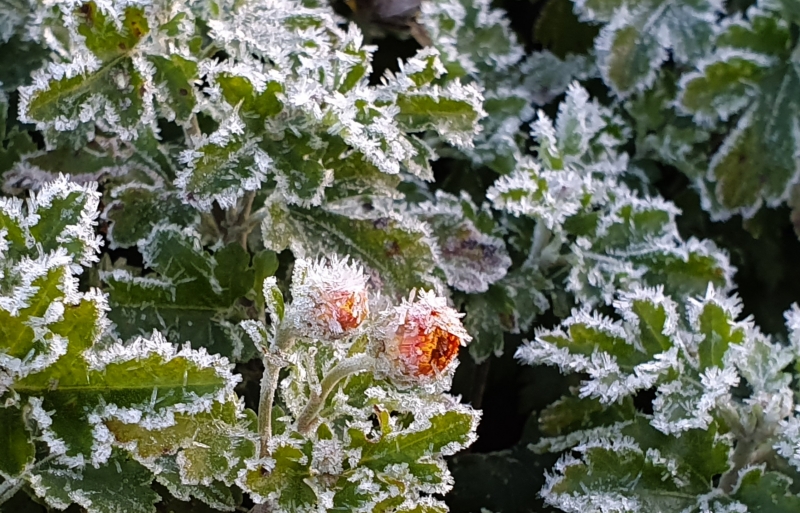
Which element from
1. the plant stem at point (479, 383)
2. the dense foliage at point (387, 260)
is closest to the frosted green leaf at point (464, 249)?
the dense foliage at point (387, 260)

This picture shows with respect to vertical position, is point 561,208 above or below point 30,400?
above

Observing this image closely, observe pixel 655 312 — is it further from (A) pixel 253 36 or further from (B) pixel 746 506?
(A) pixel 253 36

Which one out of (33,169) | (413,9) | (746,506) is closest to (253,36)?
(33,169)

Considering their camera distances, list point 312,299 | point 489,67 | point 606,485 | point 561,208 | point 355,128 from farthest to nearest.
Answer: point 489,67, point 561,208, point 606,485, point 355,128, point 312,299

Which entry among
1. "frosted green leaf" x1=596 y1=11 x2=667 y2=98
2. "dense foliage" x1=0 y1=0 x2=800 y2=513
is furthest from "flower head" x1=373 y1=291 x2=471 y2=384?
"frosted green leaf" x1=596 y1=11 x2=667 y2=98

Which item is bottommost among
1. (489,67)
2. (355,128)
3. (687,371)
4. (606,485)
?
(606,485)

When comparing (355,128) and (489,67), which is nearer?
(355,128)

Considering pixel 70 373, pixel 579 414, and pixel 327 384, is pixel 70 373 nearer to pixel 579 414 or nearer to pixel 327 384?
pixel 327 384

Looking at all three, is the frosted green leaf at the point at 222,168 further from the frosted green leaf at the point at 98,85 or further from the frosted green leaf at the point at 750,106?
the frosted green leaf at the point at 750,106
